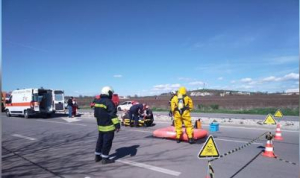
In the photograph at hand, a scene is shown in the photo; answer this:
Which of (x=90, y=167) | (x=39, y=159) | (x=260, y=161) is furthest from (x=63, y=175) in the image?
(x=260, y=161)

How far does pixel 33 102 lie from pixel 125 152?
17.5m

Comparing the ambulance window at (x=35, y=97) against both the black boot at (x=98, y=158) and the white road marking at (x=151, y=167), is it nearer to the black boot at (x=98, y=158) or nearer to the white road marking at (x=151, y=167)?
the black boot at (x=98, y=158)

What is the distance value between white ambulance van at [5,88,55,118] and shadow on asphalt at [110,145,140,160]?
1664 centimetres

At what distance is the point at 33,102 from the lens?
2266cm

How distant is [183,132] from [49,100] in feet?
57.2

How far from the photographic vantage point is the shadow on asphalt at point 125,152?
7634 millimetres

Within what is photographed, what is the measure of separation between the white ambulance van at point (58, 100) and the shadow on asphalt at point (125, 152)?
16486mm

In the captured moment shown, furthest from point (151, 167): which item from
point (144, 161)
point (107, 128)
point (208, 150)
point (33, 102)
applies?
point (33, 102)

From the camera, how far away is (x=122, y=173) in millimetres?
5820

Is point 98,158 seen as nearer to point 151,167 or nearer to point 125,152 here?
point 125,152

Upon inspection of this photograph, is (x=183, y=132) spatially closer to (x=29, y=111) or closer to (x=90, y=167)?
(x=90, y=167)

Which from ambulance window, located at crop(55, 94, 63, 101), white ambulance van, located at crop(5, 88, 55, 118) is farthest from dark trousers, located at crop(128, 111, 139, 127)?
white ambulance van, located at crop(5, 88, 55, 118)

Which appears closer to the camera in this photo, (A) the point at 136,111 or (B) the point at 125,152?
(B) the point at 125,152

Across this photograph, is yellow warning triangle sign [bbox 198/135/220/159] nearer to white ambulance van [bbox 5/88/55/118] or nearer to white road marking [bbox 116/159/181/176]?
white road marking [bbox 116/159/181/176]
